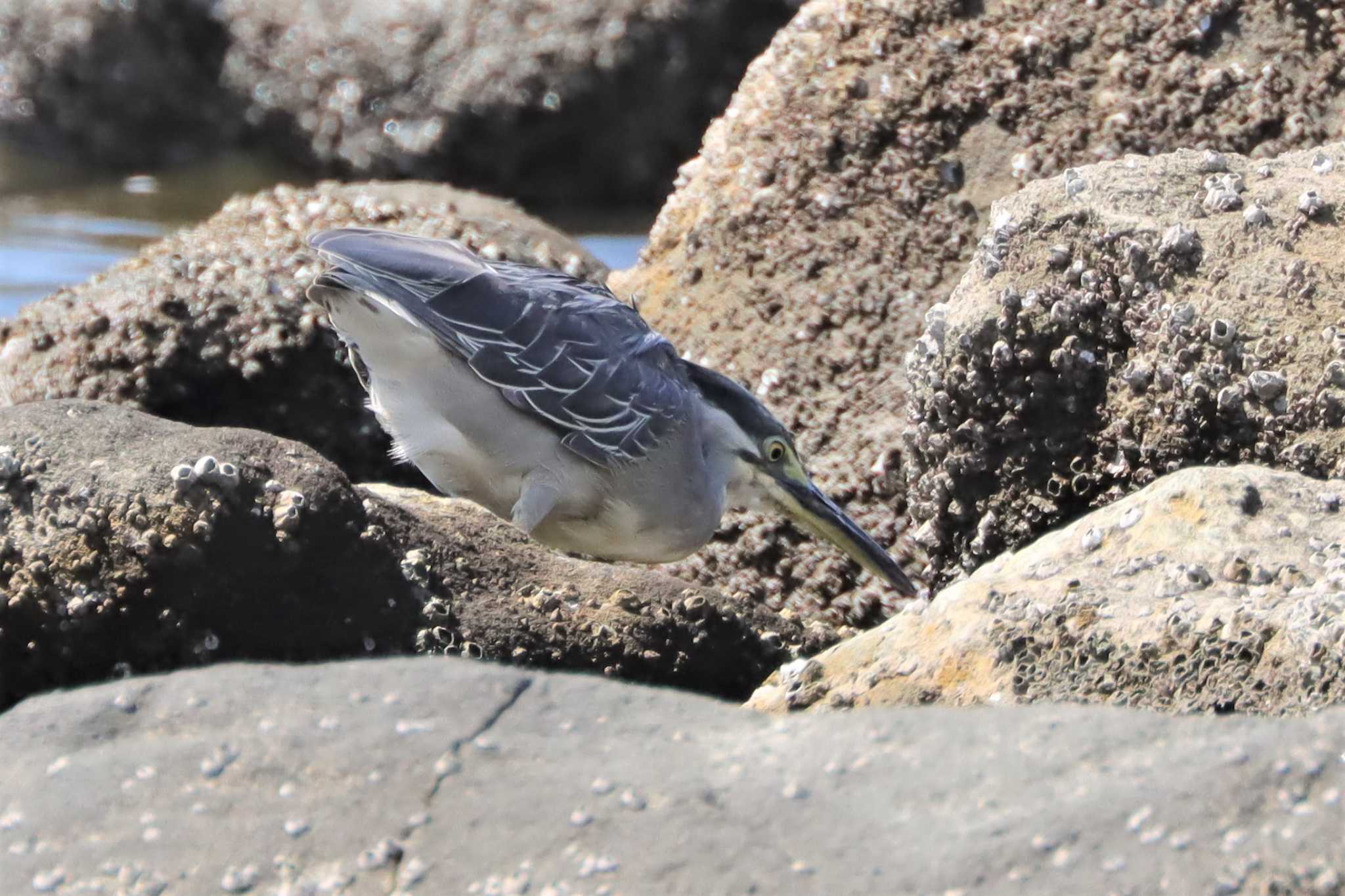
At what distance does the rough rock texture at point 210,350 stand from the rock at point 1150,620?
2.63 m

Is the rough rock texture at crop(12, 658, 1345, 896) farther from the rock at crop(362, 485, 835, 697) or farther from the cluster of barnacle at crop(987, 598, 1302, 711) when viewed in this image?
the rock at crop(362, 485, 835, 697)

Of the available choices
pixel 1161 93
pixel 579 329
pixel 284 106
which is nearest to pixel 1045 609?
pixel 579 329

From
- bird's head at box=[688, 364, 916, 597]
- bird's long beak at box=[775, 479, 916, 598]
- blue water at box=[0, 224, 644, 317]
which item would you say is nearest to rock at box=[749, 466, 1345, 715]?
bird's long beak at box=[775, 479, 916, 598]

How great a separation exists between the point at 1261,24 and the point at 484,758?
3.68 m

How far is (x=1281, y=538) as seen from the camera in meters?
2.64

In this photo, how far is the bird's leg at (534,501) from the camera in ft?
15.1

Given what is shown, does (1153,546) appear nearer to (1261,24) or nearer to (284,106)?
(1261,24)

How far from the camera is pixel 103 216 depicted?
10023mm

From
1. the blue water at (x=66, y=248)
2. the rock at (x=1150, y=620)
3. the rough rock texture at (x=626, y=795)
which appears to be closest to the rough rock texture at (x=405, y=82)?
the blue water at (x=66, y=248)

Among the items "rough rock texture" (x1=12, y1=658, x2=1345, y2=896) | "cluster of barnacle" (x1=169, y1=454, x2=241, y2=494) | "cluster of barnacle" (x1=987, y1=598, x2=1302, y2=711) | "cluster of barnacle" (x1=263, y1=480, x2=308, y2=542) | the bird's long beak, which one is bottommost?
the bird's long beak

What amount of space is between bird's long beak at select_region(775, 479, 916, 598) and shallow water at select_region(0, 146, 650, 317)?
410 centimetres

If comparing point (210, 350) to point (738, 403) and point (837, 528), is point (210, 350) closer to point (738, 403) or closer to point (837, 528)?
point (738, 403)

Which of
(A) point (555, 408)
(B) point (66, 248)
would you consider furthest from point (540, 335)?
(B) point (66, 248)

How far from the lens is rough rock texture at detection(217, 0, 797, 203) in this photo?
31.0 feet
